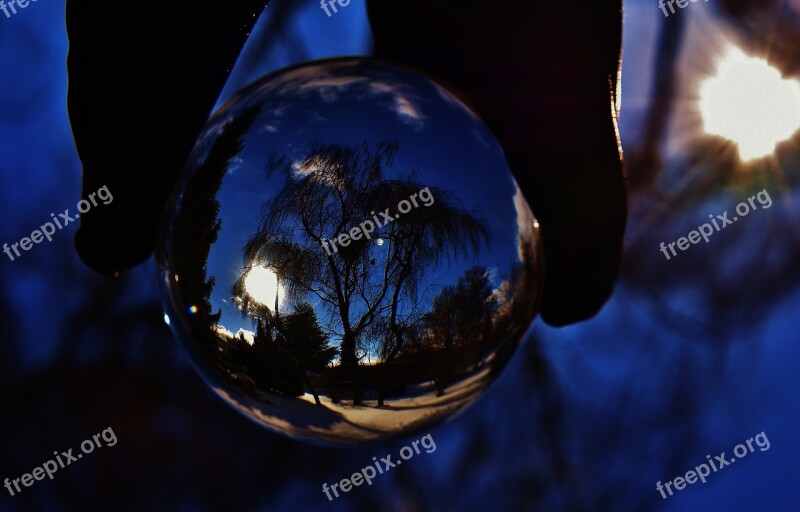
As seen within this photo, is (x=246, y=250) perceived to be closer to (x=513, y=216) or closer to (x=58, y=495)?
(x=513, y=216)

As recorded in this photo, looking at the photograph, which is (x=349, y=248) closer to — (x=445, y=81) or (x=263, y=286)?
(x=263, y=286)

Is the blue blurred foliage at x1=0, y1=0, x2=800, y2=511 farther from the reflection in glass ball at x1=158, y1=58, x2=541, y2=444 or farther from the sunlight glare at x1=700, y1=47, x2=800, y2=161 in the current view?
the reflection in glass ball at x1=158, y1=58, x2=541, y2=444

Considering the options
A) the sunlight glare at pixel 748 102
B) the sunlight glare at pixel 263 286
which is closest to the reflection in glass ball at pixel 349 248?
the sunlight glare at pixel 263 286

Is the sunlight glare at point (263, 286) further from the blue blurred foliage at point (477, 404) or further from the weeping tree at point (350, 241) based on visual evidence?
the blue blurred foliage at point (477, 404)

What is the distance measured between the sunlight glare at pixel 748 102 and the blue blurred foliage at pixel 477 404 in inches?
7.1

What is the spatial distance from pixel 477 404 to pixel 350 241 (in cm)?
237

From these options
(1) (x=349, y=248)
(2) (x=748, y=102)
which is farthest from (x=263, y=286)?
(2) (x=748, y=102)

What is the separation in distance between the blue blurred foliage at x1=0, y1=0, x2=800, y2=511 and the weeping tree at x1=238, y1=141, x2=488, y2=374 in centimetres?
205

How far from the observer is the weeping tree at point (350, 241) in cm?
46

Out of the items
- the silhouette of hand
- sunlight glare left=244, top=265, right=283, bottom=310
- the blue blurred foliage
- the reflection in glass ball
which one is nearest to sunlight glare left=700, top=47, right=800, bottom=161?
the blue blurred foliage

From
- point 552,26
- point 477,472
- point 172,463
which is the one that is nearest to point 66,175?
point 172,463

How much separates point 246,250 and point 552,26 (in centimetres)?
32

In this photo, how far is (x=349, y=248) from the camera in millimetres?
460

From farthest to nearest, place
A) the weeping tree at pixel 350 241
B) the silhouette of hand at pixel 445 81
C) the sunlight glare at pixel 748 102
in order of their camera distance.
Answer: the sunlight glare at pixel 748 102 → the silhouette of hand at pixel 445 81 → the weeping tree at pixel 350 241
